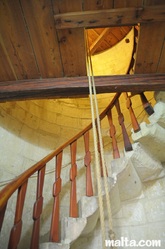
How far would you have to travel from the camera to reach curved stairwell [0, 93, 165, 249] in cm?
111

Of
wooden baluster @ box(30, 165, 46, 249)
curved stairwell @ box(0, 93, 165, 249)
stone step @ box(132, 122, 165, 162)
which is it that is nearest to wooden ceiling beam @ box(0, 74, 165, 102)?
curved stairwell @ box(0, 93, 165, 249)

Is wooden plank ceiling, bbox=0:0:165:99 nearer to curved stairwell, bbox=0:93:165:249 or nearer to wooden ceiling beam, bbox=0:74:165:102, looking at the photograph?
wooden ceiling beam, bbox=0:74:165:102

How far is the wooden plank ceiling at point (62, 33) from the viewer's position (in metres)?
1.21

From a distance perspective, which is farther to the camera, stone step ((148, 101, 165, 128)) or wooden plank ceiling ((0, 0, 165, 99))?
stone step ((148, 101, 165, 128))

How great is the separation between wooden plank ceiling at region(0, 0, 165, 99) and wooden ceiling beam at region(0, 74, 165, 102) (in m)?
0.05

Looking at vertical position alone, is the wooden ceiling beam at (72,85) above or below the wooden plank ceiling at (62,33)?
below

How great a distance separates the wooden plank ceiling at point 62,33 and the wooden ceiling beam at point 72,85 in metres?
0.05

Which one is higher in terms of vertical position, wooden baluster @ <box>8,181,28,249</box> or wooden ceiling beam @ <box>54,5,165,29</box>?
wooden ceiling beam @ <box>54,5,165,29</box>

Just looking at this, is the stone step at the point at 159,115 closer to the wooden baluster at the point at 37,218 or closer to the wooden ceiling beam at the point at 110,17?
the wooden ceiling beam at the point at 110,17

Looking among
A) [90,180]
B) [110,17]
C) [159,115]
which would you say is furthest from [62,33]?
[90,180]

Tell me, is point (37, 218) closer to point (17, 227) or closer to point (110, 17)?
point (17, 227)

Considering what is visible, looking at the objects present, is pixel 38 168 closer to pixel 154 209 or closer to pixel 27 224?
pixel 27 224

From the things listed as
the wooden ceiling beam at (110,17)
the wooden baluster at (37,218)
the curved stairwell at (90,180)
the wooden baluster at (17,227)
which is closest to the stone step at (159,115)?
the curved stairwell at (90,180)

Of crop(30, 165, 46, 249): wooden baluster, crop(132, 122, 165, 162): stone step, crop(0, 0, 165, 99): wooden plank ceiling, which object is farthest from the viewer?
crop(132, 122, 165, 162): stone step
